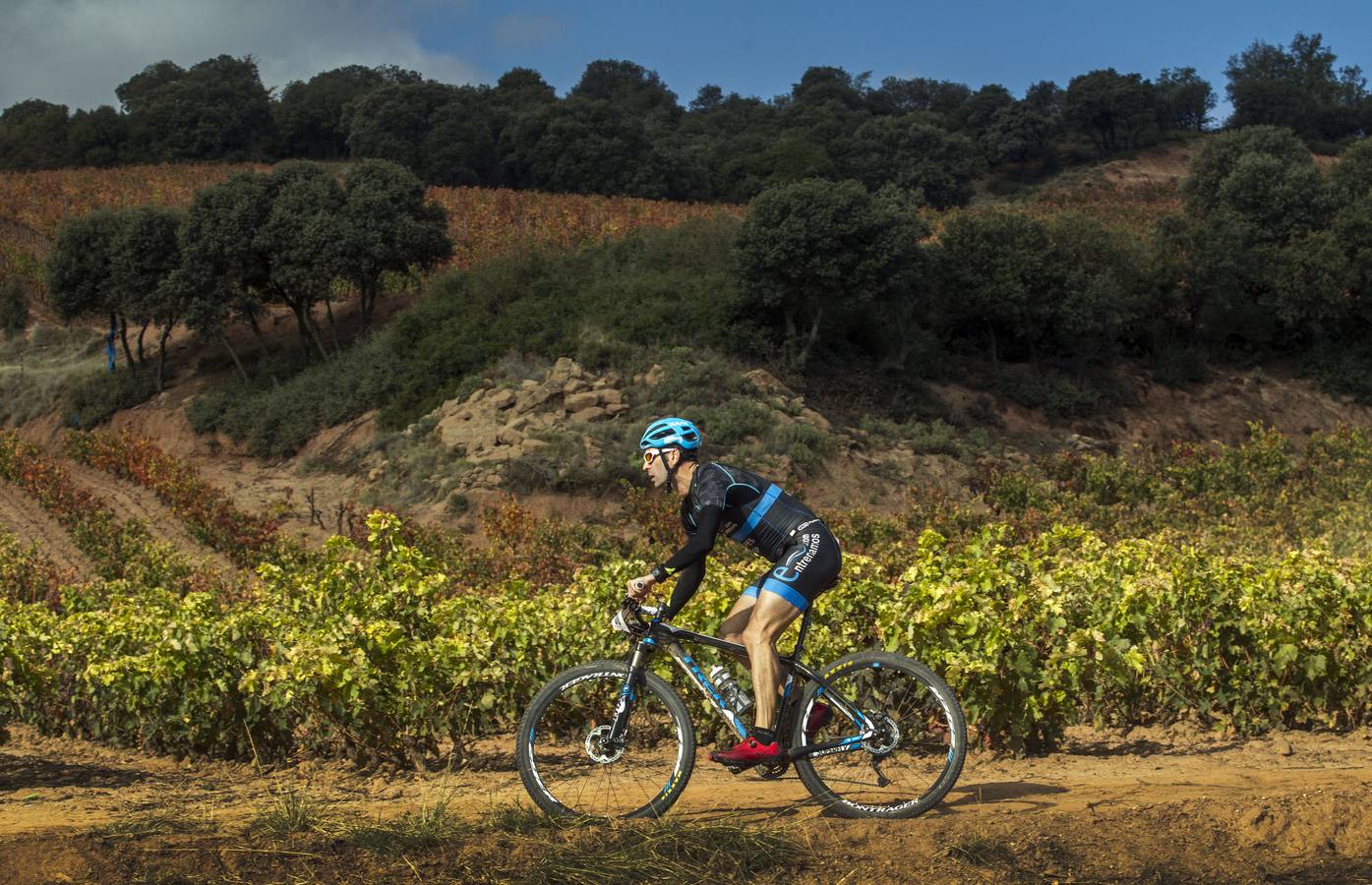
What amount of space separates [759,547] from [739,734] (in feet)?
2.83

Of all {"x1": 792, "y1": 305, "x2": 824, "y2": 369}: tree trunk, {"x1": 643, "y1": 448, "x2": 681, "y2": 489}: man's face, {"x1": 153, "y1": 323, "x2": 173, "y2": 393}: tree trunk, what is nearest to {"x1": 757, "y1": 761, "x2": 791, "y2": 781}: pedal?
{"x1": 643, "y1": 448, "x2": 681, "y2": 489}: man's face

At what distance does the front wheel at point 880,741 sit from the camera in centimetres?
555

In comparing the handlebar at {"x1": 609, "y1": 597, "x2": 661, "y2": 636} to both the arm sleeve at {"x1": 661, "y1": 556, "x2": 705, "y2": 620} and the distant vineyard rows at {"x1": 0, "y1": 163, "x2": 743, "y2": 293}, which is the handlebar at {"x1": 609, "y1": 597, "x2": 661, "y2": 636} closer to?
the arm sleeve at {"x1": 661, "y1": 556, "x2": 705, "y2": 620}

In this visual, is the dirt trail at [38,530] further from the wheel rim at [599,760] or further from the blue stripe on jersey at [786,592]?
the blue stripe on jersey at [786,592]

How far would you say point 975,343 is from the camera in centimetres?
3266

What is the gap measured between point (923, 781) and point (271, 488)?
72.1 ft

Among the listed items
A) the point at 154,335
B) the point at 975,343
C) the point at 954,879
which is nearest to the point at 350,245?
the point at 154,335

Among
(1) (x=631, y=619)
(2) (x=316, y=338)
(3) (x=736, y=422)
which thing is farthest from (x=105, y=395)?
(1) (x=631, y=619)

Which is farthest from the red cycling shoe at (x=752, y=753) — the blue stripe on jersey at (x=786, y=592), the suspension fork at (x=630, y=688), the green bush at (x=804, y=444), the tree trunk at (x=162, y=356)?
the tree trunk at (x=162, y=356)

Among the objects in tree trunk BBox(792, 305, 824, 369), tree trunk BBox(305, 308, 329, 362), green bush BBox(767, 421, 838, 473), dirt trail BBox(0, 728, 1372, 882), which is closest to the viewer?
dirt trail BBox(0, 728, 1372, 882)

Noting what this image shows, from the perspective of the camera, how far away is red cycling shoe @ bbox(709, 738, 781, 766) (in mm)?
5527

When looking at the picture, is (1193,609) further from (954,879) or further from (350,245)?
(350,245)

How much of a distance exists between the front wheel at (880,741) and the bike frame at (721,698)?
0.03 metres

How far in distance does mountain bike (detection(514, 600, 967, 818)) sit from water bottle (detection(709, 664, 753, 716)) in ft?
0.09
